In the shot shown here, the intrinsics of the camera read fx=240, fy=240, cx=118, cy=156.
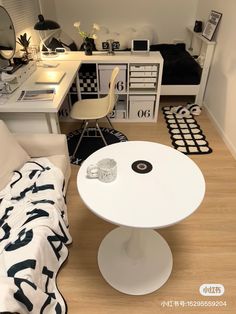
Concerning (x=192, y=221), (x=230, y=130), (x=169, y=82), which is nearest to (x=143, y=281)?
(x=192, y=221)

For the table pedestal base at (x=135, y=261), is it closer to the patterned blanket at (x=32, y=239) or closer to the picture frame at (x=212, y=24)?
the patterned blanket at (x=32, y=239)

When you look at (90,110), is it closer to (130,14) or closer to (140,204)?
(140,204)

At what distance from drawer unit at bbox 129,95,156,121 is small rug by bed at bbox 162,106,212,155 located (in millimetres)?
264

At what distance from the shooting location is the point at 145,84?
2.68m

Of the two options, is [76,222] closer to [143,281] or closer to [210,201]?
[143,281]

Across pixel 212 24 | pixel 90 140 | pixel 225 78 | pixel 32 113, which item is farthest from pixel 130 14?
pixel 32 113

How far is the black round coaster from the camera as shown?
123 cm

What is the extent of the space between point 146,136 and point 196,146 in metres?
0.54

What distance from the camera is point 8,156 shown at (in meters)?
1.49

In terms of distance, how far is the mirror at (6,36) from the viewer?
6.82 feet

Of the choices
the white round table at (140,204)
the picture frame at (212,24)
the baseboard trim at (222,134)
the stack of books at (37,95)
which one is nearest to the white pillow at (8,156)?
the stack of books at (37,95)

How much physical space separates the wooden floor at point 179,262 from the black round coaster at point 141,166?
63cm

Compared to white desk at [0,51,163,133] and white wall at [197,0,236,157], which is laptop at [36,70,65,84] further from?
white wall at [197,0,236,157]

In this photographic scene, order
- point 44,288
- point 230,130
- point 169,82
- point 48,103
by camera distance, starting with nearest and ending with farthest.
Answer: point 44,288, point 48,103, point 230,130, point 169,82
